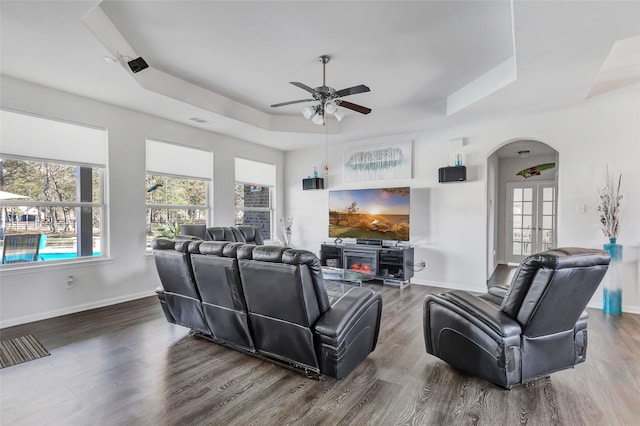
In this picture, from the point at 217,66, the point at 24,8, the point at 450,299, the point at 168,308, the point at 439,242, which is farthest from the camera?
the point at 439,242

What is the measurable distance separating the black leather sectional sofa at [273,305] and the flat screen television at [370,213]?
10.4ft

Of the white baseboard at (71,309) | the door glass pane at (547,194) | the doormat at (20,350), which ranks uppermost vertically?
the door glass pane at (547,194)

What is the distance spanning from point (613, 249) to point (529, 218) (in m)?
3.91

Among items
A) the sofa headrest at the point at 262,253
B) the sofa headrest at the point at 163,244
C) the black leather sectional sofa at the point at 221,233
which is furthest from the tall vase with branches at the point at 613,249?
the sofa headrest at the point at 163,244

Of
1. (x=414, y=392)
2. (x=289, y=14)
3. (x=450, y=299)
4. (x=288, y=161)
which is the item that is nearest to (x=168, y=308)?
(x=414, y=392)

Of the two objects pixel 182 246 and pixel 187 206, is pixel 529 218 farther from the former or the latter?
pixel 182 246

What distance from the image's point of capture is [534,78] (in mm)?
3455

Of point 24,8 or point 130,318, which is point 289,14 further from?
point 130,318

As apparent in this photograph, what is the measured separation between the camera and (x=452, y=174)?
17.2 feet

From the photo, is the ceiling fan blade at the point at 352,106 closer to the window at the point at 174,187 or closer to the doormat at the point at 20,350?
the window at the point at 174,187

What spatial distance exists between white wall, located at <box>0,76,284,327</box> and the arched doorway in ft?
22.6

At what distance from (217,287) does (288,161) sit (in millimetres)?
5166

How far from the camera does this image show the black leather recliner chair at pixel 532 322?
208cm

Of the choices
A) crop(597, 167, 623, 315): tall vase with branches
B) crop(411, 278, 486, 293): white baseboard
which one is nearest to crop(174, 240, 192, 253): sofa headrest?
crop(411, 278, 486, 293): white baseboard
